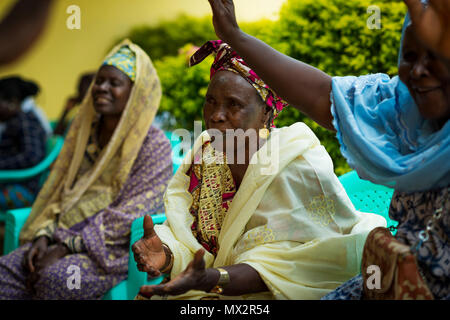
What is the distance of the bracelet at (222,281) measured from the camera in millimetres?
2066

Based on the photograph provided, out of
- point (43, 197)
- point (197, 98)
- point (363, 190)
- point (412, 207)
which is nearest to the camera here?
point (412, 207)

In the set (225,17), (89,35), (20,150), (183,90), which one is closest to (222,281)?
(225,17)

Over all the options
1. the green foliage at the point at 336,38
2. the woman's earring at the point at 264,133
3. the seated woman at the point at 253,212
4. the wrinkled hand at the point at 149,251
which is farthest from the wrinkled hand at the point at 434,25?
the green foliage at the point at 336,38

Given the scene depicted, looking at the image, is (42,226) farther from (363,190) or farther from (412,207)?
(412,207)

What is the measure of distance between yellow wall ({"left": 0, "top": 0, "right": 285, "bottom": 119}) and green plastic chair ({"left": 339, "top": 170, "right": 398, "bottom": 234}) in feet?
21.6

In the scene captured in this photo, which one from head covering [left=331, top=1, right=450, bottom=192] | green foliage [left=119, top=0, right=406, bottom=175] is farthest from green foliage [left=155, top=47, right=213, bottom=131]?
head covering [left=331, top=1, right=450, bottom=192]

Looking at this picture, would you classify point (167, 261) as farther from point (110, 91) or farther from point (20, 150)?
point (20, 150)

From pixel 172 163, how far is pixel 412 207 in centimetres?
225

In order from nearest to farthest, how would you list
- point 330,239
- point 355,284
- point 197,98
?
point 355,284 < point 330,239 < point 197,98

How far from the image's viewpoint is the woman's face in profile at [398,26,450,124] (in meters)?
1.69

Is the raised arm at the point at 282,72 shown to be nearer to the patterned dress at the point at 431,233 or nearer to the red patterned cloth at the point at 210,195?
the patterned dress at the point at 431,233

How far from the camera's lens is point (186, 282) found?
1.86 m

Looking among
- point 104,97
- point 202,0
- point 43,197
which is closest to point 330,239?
point 104,97
